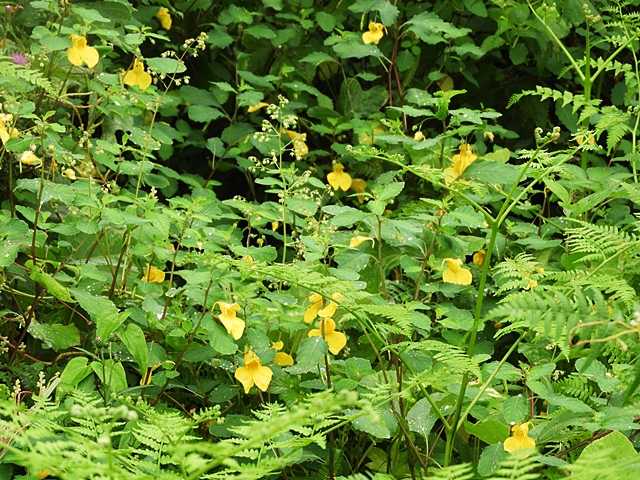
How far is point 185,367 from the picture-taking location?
178 centimetres

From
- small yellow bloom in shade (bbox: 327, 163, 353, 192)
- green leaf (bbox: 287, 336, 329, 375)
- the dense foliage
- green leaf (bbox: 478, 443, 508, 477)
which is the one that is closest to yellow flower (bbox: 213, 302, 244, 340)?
the dense foliage

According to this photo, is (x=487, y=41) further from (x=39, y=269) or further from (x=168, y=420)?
(x=168, y=420)

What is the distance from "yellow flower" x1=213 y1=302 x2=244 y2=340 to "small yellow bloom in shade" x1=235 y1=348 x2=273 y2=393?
55 millimetres

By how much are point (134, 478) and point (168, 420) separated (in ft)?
0.73

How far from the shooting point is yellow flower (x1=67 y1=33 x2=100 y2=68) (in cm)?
197

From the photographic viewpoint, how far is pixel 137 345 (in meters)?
1.51

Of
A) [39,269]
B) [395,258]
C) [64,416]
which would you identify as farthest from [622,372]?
[39,269]

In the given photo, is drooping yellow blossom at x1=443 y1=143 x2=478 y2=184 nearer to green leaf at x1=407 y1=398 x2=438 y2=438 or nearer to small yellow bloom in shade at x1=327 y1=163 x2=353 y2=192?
small yellow bloom in shade at x1=327 y1=163 x2=353 y2=192

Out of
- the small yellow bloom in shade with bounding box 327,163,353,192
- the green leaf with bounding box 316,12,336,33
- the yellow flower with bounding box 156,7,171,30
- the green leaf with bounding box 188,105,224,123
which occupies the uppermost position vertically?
the green leaf with bounding box 316,12,336,33

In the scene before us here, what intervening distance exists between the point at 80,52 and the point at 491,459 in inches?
54.0

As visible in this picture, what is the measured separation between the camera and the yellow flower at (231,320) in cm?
152

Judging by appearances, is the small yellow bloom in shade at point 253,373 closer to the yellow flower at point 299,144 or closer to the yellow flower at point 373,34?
the yellow flower at point 299,144

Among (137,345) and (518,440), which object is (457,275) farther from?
(137,345)

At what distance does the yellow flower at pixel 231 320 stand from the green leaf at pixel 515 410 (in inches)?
20.4
